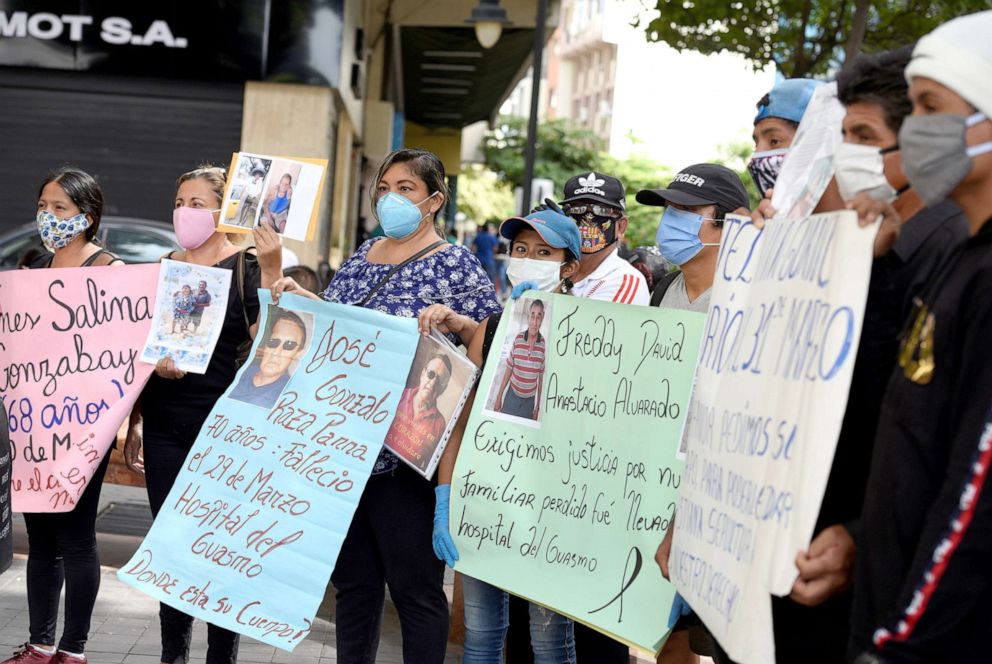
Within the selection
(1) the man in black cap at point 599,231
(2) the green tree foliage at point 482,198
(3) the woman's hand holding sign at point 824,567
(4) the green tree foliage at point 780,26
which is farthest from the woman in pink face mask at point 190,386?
(2) the green tree foliage at point 482,198

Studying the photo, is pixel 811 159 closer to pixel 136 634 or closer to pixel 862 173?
pixel 862 173

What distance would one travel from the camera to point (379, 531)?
411 cm

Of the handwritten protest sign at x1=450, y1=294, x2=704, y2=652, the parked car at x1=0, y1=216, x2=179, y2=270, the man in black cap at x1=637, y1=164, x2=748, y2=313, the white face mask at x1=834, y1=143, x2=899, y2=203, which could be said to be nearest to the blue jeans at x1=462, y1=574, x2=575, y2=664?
the handwritten protest sign at x1=450, y1=294, x2=704, y2=652

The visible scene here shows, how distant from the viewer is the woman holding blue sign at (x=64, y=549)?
15.4ft

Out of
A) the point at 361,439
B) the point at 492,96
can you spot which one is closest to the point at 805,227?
the point at 361,439

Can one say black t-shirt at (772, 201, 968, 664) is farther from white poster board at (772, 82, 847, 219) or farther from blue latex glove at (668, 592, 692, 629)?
blue latex glove at (668, 592, 692, 629)

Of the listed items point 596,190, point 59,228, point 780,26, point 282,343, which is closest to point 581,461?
point 282,343

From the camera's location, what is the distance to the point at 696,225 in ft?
13.6

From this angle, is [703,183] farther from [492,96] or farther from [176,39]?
[492,96]

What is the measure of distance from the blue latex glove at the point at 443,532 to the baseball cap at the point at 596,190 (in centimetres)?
136

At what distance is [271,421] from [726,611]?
83.3 inches

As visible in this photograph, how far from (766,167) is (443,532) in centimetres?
148

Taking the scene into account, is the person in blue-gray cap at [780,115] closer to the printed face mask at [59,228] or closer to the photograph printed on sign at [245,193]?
the photograph printed on sign at [245,193]

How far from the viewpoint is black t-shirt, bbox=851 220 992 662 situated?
2.09 m
